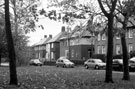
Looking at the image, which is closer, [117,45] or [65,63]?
[65,63]

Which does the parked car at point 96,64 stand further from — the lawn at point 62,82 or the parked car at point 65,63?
the lawn at point 62,82

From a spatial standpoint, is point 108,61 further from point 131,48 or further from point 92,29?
point 131,48

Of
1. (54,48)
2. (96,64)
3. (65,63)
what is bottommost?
(65,63)

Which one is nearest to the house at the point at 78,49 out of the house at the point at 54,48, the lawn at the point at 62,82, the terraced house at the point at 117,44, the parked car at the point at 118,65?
the terraced house at the point at 117,44

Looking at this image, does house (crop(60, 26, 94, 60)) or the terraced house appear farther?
house (crop(60, 26, 94, 60))

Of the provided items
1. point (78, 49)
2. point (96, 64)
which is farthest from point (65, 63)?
point (78, 49)

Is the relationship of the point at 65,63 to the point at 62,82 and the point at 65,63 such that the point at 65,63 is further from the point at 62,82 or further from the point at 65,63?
the point at 62,82

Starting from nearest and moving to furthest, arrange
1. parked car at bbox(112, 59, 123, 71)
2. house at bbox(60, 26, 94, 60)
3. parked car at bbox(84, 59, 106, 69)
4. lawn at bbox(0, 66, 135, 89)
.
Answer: lawn at bbox(0, 66, 135, 89) < parked car at bbox(112, 59, 123, 71) < parked car at bbox(84, 59, 106, 69) < house at bbox(60, 26, 94, 60)

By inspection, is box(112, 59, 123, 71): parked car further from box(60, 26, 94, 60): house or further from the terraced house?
box(60, 26, 94, 60): house

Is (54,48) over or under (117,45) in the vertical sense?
under

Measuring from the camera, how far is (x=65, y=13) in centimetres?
1496

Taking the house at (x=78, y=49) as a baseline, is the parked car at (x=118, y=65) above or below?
below

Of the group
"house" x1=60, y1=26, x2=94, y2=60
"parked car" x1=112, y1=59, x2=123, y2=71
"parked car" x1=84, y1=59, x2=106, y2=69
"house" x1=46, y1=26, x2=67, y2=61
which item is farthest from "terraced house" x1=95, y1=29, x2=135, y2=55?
"house" x1=46, y1=26, x2=67, y2=61

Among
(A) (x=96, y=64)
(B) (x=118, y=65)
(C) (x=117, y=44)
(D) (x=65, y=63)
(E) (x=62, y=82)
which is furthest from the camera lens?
(C) (x=117, y=44)
